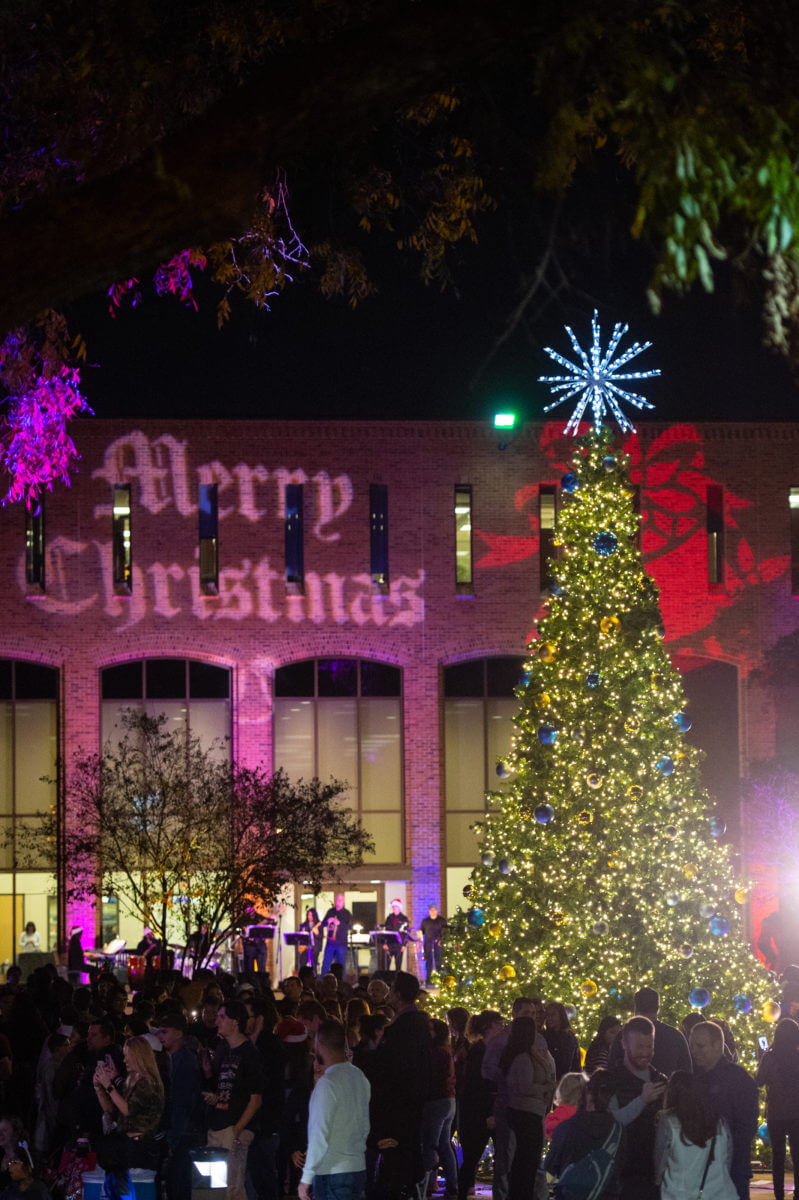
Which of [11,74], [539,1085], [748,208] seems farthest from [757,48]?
[539,1085]

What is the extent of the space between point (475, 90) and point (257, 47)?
219 cm

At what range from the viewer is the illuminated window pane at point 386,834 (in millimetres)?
37562

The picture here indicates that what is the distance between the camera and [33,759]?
37219 mm

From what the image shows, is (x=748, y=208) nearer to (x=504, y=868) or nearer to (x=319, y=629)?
(x=504, y=868)

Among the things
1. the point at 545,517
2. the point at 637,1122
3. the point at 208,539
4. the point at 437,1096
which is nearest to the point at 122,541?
the point at 208,539

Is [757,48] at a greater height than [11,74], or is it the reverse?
[11,74]

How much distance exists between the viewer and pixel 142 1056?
9781 millimetres

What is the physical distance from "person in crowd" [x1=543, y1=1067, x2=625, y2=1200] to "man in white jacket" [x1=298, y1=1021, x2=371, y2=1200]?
1.36 m

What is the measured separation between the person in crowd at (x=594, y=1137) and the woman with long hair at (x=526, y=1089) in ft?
10.6

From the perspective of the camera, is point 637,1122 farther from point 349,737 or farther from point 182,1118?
point 349,737

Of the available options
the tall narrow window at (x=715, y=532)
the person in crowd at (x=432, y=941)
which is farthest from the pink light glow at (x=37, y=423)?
the tall narrow window at (x=715, y=532)

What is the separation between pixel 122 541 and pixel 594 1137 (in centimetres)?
3107

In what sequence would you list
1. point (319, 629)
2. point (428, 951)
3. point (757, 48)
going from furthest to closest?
point (319, 629)
point (428, 951)
point (757, 48)

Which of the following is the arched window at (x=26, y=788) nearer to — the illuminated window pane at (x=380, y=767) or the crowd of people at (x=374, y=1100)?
the illuminated window pane at (x=380, y=767)
